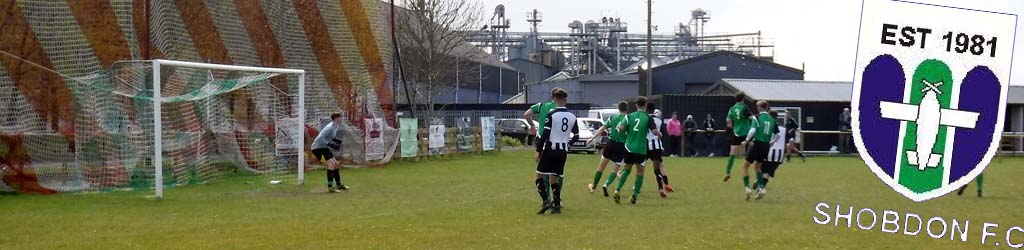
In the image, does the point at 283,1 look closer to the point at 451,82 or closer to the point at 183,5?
the point at 183,5

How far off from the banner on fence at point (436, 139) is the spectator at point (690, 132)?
8968 millimetres

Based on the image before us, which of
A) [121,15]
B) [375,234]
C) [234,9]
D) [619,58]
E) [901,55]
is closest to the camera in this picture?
[901,55]

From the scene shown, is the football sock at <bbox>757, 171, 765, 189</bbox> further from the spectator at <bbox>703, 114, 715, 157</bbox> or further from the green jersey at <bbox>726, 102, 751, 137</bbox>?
the spectator at <bbox>703, 114, 715, 157</bbox>

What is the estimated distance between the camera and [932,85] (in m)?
5.07

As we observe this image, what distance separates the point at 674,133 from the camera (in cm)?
3481

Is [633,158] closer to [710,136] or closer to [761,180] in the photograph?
[761,180]

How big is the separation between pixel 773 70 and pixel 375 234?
55529 mm

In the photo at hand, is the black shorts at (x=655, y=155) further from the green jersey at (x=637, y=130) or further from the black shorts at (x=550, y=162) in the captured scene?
the black shorts at (x=550, y=162)

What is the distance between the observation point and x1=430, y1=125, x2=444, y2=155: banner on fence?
33.0 meters

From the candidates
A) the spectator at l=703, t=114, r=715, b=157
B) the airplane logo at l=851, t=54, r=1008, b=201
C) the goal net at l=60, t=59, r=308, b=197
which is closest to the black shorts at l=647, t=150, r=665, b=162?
the goal net at l=60, t=59, r=308, b=197

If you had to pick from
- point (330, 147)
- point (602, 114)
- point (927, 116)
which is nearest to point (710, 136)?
point (602, 114)

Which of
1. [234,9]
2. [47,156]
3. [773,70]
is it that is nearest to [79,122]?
[47,156]

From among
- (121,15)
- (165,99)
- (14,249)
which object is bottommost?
(14,249)

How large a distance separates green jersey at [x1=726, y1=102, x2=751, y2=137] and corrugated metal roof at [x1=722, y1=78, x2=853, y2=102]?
61.3ft
